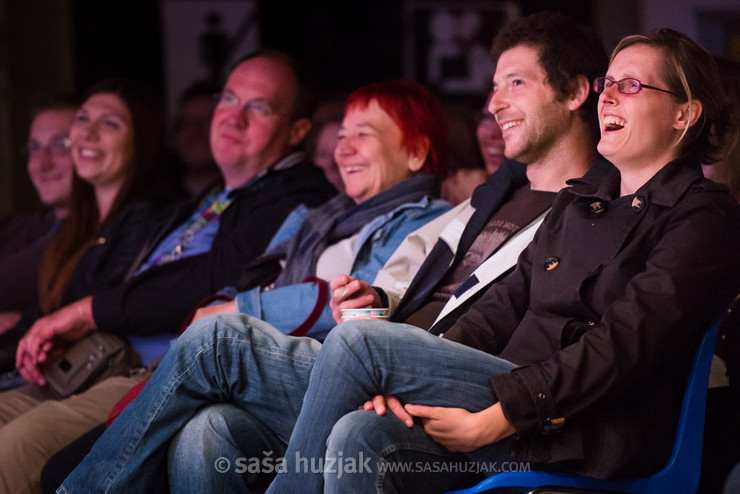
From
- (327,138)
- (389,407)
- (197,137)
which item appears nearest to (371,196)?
(327,138)

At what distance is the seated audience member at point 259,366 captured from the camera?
186 cm

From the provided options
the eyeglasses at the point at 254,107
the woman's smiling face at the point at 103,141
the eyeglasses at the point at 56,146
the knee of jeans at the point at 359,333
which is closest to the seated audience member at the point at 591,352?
the knee of jeans at the point at 359,333

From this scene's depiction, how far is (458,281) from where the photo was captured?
7.45 ft

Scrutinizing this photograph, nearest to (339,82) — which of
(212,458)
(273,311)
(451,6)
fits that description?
(451,6)

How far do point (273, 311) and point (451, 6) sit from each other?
3.43m

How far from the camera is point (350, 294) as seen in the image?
2080 millimetres

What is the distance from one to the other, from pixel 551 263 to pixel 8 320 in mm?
2483

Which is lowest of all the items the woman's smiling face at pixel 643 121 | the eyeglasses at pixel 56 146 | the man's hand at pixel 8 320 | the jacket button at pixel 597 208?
the man's hand at pixel 8 320

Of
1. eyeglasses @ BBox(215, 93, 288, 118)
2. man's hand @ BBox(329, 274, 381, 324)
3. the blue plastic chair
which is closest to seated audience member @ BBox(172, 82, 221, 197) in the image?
eyeglasses @ BBox(215, 93, 288, 118)

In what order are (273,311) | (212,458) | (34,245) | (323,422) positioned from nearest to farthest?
(323,422), (212,458), (273,311), (34,245)

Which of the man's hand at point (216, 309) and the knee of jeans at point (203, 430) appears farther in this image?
the man's hand at point (216, 309)

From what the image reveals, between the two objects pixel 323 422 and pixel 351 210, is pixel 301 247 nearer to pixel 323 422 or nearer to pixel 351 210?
pixel 351 210

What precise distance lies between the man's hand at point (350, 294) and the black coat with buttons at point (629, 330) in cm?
45

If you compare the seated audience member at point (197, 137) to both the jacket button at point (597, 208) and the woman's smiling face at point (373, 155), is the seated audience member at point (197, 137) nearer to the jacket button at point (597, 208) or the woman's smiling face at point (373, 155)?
the woman's smiling face at point (373, 155)
